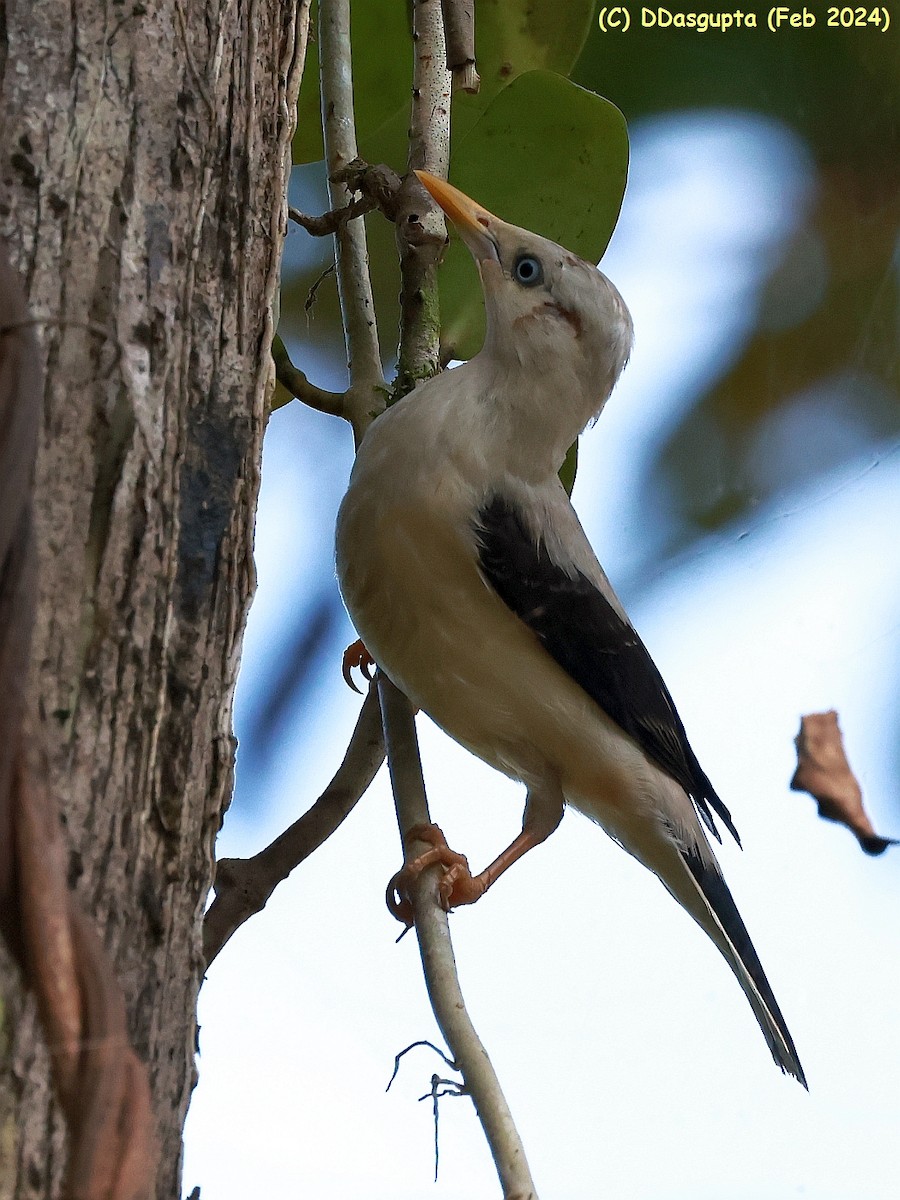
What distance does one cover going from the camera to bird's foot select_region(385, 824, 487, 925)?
161 centimetres

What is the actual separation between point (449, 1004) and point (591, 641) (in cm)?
65

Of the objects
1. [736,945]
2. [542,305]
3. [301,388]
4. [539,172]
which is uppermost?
[539,172]

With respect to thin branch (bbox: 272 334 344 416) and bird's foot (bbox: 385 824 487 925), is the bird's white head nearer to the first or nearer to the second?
thin branch (bbox: 272 334 344 416)

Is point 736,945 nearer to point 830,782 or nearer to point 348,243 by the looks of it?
point 830,782

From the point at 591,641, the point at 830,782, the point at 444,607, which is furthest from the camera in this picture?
the point at 830,782

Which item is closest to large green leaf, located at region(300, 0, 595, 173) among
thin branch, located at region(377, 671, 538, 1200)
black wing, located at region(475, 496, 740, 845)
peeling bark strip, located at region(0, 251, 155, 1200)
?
black wing, located at region(475, 496, 740, 845)

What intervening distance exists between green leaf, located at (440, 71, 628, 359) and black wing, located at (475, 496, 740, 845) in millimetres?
501

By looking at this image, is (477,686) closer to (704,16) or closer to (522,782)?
(522,782)

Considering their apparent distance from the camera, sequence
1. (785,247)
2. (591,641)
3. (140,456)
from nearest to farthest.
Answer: (140,456) → (591,641) → (785,247)

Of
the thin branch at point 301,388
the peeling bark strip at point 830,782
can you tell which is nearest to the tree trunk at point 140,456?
the thin branch at point 301,388

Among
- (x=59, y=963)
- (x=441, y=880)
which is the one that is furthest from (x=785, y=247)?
(x=59, y=963)

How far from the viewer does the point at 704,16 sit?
2.58m

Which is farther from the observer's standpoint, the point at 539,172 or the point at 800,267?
the point at 800,267

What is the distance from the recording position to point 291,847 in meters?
1.63
